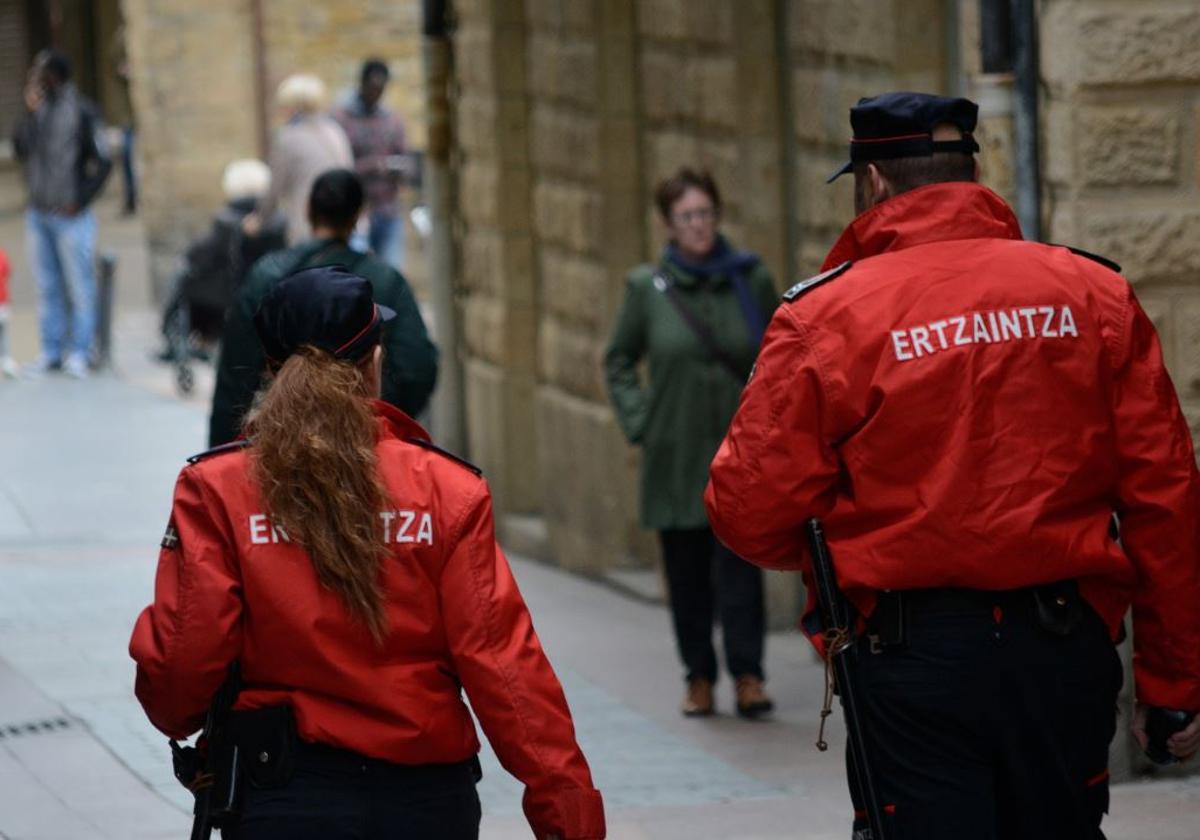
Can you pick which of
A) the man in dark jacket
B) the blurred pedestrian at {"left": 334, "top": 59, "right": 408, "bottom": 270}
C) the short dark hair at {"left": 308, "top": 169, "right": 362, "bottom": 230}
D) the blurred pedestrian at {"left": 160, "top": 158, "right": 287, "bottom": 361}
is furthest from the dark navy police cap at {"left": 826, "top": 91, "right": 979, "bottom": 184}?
the blurred pedestrian at {"left": 334, "top": 59, "right": 408, "bottom": 270}

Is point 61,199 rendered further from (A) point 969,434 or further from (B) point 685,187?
(A) point 969,434

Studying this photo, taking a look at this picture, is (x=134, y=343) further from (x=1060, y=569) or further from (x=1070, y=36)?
(x=1060, y=569)

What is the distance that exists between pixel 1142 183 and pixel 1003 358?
9.20 feet

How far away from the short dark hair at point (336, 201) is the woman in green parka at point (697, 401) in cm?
133

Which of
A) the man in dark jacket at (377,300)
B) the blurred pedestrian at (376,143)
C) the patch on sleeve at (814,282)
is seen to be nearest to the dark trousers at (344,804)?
the patch on sleeve at (814,282)

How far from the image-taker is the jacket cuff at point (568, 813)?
4125 millimetres

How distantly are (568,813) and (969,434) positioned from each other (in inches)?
35.3

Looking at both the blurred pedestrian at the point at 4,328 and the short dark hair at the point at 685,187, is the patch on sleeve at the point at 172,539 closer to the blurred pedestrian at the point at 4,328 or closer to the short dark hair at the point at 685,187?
the short dark hair at the point at 685,187

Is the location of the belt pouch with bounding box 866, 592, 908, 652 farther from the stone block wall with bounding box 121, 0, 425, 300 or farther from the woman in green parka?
the stone block wall with bounding box 121, 0, 425, 300

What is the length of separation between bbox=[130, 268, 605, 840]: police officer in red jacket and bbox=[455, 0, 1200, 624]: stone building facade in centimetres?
324

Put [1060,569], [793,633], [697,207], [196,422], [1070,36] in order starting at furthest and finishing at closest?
[196,422], [793,633], [697,207], [1070,36], [1060,569]

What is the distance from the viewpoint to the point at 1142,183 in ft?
22.7

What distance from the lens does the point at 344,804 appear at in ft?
13.3

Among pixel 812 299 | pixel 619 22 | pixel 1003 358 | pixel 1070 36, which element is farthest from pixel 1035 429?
pixel 619 22
